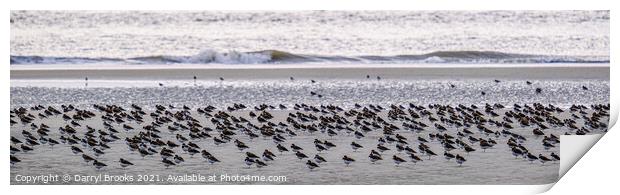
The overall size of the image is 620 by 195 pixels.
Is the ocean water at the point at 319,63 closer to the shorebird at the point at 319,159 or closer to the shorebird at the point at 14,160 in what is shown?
the shorebird at the point at 14,160

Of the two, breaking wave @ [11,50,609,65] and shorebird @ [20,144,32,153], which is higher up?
breaking wave @ [11,50,609,65]

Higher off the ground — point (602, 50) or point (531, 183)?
point (602, 50)

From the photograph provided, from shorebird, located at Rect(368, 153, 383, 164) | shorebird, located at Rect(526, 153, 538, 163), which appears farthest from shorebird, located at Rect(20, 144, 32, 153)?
shorebird, located at Rect(526, 153, 538, 163)

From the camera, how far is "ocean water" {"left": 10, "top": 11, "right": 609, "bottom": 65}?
54.7 ft

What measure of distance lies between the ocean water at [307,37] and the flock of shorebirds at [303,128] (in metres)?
0.77

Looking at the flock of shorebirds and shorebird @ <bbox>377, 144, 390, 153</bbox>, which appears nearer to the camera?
the flock of shorebirds

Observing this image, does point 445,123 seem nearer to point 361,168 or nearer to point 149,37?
point 361,168

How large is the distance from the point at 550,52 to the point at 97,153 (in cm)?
594

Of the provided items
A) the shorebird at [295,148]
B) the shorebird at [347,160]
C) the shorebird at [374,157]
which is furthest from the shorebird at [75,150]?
the shorebird at [374,157]

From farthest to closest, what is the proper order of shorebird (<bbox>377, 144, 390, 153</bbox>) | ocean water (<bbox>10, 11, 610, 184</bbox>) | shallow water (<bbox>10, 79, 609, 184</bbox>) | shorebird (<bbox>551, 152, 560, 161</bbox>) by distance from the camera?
shorebird (<bbox>377, 144, 390, 153</bbox>)
shorebird (<bbox>551, 152, 560, 161</bbox>)
ocean water (<bbox>10, 11, 610, 184</bbox>)
shallow water (<bbox>10, 79, 609, 184</bbox>)

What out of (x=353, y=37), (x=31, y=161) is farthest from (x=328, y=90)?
(x=31, y=161)

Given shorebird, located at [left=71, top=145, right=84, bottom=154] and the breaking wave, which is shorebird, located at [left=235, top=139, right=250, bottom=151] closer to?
the breaking wave

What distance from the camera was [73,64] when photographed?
57.3 ft

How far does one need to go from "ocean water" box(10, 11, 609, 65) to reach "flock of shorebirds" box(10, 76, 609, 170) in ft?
2.52
